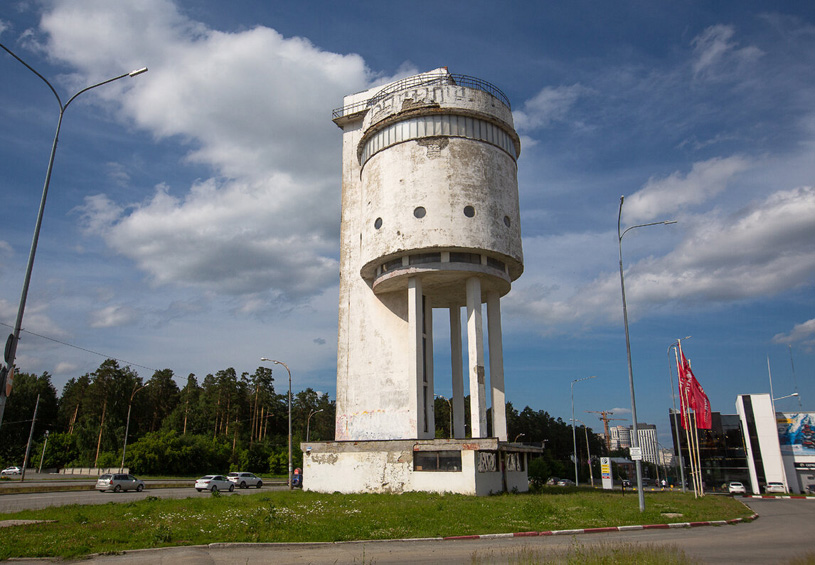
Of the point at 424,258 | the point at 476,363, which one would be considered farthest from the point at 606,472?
the point at 424,258

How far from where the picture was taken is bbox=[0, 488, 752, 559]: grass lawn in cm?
1305

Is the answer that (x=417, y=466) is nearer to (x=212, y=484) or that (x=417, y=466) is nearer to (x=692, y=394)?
(x=692, y=394)

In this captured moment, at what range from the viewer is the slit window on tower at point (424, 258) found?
29.8 m

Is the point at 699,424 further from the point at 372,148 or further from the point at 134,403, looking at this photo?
the point at 134,403

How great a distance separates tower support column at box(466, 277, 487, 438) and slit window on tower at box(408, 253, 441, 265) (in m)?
2.39

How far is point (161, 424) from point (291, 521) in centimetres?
6951

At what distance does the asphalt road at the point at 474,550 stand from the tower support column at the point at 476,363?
518 inches

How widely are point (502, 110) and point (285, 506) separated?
24180 millimetres

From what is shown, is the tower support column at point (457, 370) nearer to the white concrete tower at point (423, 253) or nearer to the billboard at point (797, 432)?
the white concrete tower at point (423, 253)

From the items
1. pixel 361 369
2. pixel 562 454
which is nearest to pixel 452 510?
pixel 361 369

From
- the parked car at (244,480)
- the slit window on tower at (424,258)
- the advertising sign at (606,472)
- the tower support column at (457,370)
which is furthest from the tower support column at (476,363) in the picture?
the parked car at (244,480)

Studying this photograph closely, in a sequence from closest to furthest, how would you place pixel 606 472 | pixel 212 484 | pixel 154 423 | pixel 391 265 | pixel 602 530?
pixel 602 530 < pixel 391 265 < pixel 212 484 < pixel 606 472 < pixel 154 423

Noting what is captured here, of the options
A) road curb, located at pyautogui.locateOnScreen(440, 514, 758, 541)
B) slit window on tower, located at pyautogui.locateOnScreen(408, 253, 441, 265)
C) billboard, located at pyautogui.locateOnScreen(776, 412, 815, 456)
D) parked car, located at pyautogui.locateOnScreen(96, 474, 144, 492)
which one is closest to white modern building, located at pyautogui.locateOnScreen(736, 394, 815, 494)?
billboard, located at pyautogui.locateOnScreen(776, 412, 815, 456)

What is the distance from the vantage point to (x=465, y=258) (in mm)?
29969
